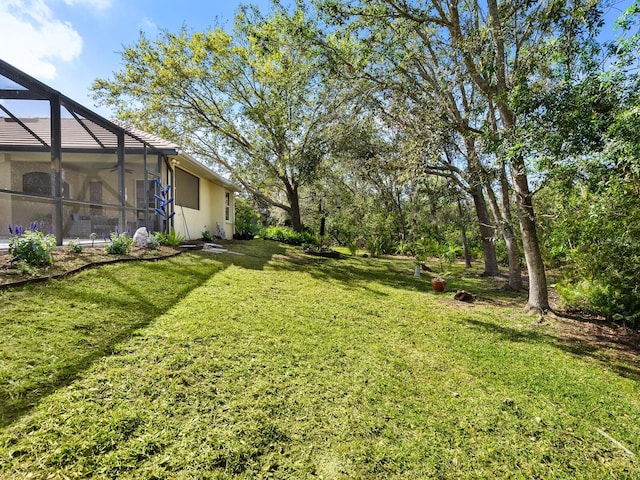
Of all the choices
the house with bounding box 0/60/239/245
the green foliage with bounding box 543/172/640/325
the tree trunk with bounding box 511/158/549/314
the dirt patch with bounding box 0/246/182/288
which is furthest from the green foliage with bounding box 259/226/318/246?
the green foliage with bounding box 543/172/640/325

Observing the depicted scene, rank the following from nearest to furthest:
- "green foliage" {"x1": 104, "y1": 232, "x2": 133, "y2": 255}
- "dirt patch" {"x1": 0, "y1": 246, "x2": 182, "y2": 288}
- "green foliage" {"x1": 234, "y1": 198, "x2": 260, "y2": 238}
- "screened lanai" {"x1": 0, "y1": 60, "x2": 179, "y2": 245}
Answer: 1. "dirt patch" {"x1": 0, "y1": 246, "x2": 182, "y2": 288}
2. "screened lanai" {"x1": 0, "y1": 60, "x2": 179, "y2": 245}
3. "green foliage" {"x1": 104, "y1": 232, "x2": 133, "y2": 255}
4. "green foliage" {"x1": 234, "y1": 198, "x2": 260, "y2": 238}

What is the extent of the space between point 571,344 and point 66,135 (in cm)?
1118

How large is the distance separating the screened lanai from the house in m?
0.01

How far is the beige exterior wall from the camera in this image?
1114 cm

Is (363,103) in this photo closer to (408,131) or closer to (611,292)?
(408,131)

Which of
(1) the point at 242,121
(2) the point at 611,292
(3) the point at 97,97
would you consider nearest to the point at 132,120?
(3) the point at 97,97

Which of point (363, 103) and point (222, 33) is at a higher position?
point (222, 33)

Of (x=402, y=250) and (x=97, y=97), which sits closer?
(x=97, y=97)

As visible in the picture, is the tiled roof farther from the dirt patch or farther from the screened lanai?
the dirt patch

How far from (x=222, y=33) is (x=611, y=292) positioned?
1463 cm

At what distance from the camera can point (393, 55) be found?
6387mm

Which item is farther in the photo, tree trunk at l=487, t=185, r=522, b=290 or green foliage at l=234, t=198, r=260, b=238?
green foliage at l=234, t=198, r=260, b=238

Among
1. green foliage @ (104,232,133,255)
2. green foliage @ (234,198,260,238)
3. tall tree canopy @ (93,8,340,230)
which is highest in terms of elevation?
tall tree canopy @ (93,8,340,230)

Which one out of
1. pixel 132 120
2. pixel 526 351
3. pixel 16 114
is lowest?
pixel 526 351
